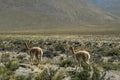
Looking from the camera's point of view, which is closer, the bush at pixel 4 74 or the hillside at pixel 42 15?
the bush at pixel 4 74

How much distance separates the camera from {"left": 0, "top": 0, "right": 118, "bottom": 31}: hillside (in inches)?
5902

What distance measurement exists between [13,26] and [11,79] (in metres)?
133

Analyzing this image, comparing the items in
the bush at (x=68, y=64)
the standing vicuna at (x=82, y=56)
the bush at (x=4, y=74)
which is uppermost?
the standing vicuna at (x=82, y=56)

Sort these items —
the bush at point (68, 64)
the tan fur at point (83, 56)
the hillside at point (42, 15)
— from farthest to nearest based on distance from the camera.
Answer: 1. the hillside at point (42, 15)
2. the bush at point (68, 64)
3. the tan fur at point (83, 56)

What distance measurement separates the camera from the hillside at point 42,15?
149900mm

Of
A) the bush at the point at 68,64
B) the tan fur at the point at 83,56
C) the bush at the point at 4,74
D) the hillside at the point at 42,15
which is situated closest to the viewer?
the bush at the point at 4,74

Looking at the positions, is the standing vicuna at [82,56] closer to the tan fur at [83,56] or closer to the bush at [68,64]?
the tan fur at [83,56]

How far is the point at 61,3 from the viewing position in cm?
18938

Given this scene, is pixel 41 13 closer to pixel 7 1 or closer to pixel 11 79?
pixel 7 1

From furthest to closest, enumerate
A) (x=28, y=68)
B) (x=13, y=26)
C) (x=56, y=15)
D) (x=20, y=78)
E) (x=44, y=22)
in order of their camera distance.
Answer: (x=56, y=15)
(x=44, y=22)
(x=13, y=26)
(x=28, y=68)
(x=20, y=78)

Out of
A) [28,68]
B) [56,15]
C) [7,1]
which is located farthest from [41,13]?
A: [28,68]

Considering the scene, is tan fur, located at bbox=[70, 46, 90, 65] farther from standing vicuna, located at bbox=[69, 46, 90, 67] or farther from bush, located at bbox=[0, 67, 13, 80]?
bush, located at bbox=[0, 67, 13, 80]

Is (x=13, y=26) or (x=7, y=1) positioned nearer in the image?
(x=13, y=26)

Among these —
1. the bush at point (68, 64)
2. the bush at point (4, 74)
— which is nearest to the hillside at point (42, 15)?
the bush at point (68, 64)
